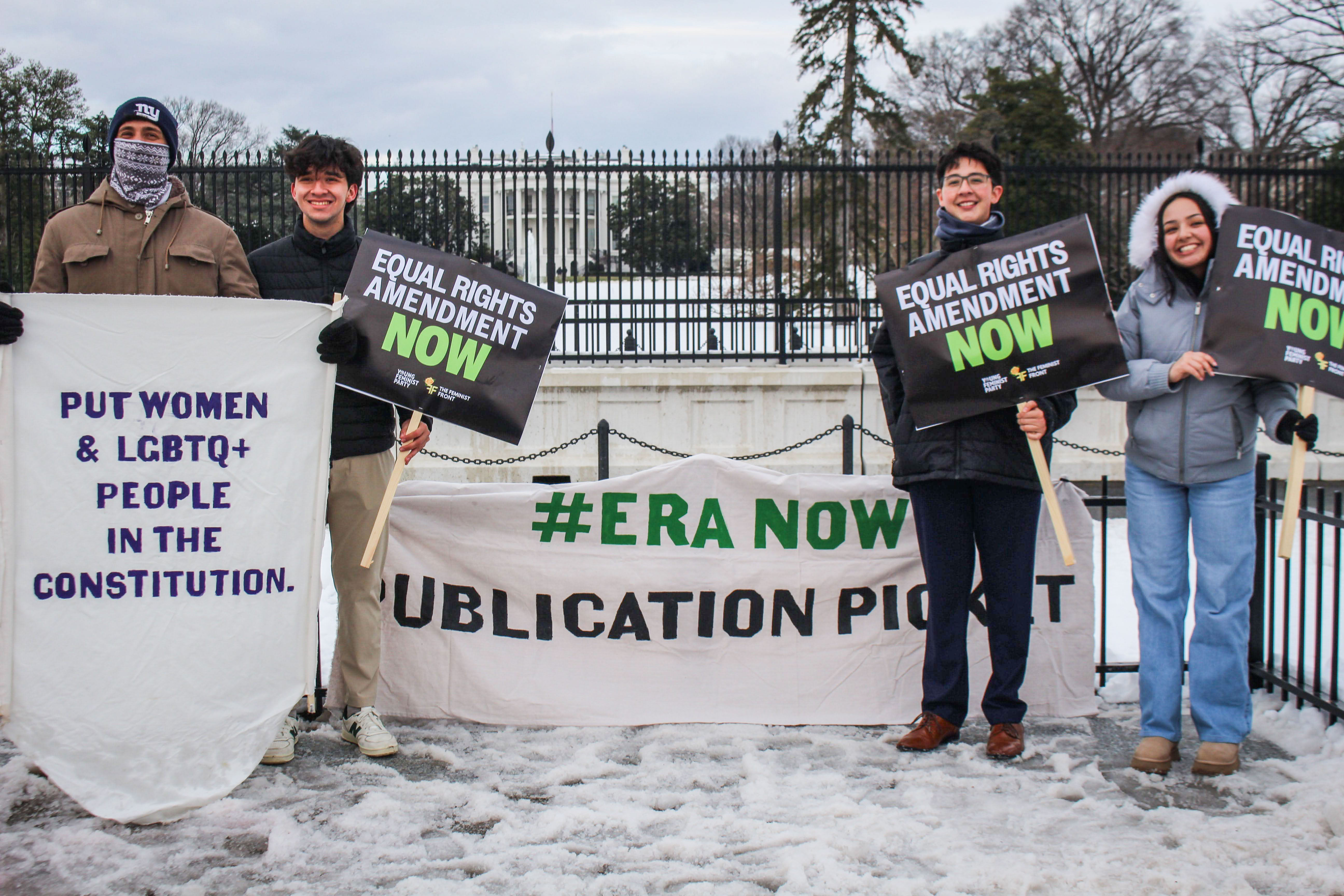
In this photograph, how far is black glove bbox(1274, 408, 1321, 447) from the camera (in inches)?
147

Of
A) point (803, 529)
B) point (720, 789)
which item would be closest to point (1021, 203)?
point (803, 529)

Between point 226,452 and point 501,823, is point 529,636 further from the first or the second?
point 226,452

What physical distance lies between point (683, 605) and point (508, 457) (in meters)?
7.43

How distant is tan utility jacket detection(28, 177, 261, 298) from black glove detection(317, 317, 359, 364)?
1.32 ft

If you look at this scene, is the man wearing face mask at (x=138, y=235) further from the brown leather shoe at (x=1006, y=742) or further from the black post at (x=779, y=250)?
the black post at (x=779, y=250)

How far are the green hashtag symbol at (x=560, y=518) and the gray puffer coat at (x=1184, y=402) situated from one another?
224 centimetres

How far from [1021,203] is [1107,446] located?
476 cm

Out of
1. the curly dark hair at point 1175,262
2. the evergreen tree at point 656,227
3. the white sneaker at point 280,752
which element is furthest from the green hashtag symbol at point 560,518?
the evergreen tree at point 656,227

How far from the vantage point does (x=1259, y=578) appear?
15.6 ft

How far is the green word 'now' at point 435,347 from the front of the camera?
3.93 meters

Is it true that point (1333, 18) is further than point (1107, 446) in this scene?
Yes

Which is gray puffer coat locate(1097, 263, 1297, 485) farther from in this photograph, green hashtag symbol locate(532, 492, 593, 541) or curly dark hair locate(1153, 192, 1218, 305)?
green hashtag symbol locate(532, 492, 593, 541)

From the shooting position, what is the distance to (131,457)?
3654 millimetres

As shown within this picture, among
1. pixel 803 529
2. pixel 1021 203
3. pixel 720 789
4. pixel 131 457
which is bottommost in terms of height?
pixel 720 789
